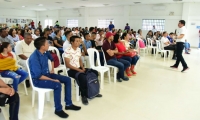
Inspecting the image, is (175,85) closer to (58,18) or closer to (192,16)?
(192,16)

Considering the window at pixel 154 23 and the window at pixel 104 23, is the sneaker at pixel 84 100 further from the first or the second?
the window at pixel 104 23

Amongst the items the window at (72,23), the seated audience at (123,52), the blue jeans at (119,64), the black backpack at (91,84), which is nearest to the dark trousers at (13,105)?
the black backpack at (91,84)

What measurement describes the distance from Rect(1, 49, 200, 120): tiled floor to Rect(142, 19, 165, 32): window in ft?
26.2

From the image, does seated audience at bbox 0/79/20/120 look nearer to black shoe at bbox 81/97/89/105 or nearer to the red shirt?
black shoe at bbox 81/97/89/105

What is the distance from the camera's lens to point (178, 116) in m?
2.35

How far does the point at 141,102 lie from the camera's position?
277cm

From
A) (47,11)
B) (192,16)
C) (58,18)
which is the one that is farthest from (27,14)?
(192,16)

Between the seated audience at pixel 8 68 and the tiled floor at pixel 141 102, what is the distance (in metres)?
0.41

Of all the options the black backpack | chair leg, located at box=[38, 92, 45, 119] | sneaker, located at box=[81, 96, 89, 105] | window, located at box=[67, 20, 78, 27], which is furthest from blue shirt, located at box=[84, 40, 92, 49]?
window, located at box=[67, 20, 78, 27]

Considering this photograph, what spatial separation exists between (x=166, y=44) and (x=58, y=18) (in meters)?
12.6

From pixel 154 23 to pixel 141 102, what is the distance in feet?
32.3

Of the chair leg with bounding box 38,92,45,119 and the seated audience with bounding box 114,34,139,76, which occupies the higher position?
the seated audience with bounding box 114,34,139,76

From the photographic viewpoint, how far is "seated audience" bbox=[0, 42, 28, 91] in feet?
8.05

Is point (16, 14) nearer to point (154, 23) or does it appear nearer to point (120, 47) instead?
point (154, 23)
